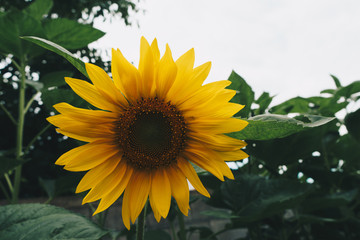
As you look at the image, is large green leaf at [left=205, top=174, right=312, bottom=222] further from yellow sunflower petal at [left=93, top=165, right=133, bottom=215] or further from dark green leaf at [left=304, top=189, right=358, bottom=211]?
yellow sunflower petal at [left=93, top=165, right=133, bottom=215]

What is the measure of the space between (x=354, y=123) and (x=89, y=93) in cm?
65

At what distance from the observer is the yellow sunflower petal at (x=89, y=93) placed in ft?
1.26

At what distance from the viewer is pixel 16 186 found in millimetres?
768

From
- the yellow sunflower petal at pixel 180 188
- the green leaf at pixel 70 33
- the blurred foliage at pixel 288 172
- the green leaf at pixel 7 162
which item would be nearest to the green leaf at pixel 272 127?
the blurred foliage at pixel 288 172

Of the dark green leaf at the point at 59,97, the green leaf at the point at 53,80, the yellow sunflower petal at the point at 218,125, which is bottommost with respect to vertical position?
the yellow sunflower petal at the point at 218,125

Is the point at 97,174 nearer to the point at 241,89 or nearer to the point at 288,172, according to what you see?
the point at 241,89

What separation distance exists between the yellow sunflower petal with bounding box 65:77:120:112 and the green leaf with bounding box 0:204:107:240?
0.19 m

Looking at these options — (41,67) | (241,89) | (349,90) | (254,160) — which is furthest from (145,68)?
(41,67)

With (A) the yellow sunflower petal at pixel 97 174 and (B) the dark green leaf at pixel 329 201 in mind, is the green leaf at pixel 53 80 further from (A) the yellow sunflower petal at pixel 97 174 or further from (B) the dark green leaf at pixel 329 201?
(B) the dark green leaf at pixel 329 201

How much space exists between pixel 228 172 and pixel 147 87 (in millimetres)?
166

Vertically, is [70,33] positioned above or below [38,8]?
below

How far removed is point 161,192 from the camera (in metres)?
0.44

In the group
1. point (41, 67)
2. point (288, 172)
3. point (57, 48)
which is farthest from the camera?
point (41, 67)

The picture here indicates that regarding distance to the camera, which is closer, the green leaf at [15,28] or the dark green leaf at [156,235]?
the green leaf at [15,28]
